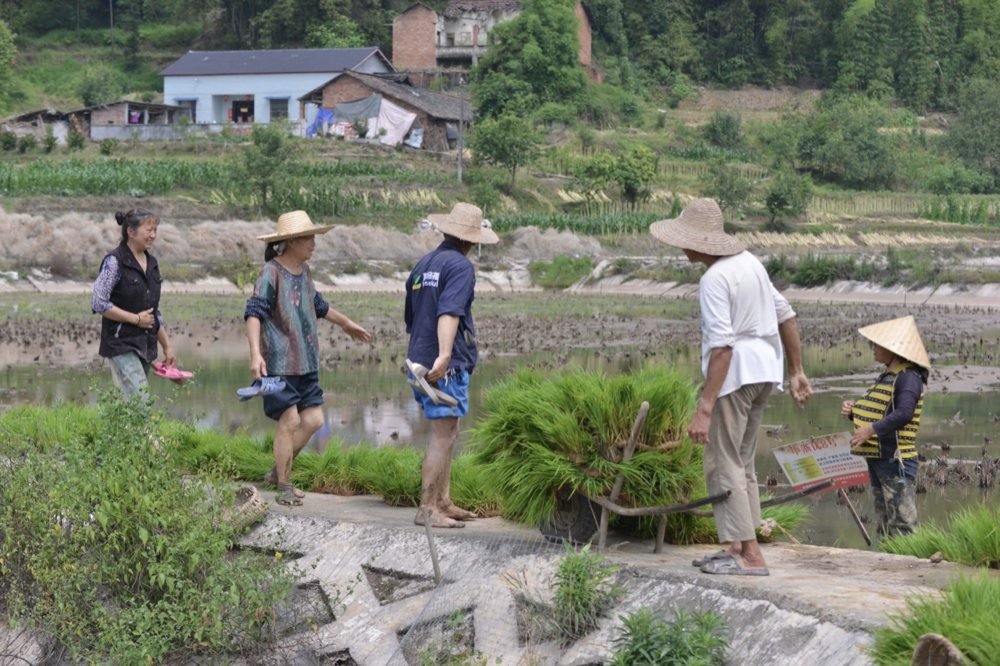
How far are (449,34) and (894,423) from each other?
80.2 metres

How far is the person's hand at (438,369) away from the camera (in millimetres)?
7164

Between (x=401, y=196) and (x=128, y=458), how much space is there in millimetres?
47649

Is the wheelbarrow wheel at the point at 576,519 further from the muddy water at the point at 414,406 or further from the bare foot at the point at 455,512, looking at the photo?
the muddy water at the point at 414,406

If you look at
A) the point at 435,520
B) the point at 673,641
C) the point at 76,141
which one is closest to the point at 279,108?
the point at 76,141

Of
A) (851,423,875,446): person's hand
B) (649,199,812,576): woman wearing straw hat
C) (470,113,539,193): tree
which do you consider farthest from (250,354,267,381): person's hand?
(470,113,539,193): tree

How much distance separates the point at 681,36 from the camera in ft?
303

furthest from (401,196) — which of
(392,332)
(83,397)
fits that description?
(83,397)

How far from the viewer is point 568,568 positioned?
244 inches

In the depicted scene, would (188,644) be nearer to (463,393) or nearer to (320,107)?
(463,393)

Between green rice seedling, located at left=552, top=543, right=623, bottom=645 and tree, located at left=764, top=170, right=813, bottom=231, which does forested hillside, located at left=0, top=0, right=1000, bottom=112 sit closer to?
tree, located at left=764, top=170, right=813, bottom=231

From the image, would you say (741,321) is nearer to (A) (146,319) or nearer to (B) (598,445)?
(B) (598,445)

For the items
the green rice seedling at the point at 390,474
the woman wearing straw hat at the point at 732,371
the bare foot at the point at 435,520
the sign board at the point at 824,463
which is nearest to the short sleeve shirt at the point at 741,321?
the woman wearing straw hat at the point at 732,371

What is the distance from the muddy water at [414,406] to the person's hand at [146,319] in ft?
3.49

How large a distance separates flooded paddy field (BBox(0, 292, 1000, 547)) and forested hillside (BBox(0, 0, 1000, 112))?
178 feet
